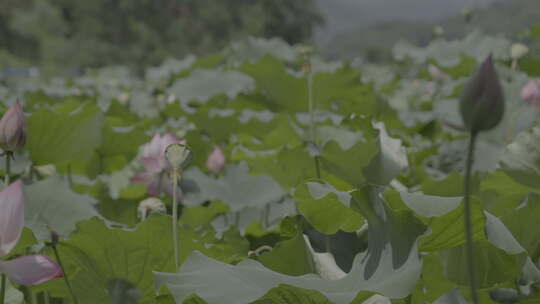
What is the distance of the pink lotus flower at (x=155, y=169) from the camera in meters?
1.02

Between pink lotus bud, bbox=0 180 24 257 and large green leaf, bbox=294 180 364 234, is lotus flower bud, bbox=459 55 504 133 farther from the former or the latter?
pink lotus bud, bbox=0 180 24 257

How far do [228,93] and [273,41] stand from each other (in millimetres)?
642

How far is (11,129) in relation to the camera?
26.3 inches

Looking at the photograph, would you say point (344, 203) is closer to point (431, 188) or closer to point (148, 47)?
point (431, 188)

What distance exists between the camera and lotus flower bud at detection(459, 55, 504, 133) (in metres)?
0.34

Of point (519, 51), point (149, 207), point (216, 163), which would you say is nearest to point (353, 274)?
point (149, 207)

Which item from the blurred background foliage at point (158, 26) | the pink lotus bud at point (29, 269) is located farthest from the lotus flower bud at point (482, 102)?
the blurred background foliage at point (158, 26)

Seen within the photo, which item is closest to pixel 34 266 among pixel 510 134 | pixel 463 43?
pixel 510 134

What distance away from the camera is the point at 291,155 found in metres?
1.04

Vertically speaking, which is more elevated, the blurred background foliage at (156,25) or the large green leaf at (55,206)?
the blurred background foliage at (156,25)

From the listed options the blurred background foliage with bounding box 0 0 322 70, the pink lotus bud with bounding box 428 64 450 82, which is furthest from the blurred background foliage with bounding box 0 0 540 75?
the pink lotus bud with bounding box 428 64 450 82

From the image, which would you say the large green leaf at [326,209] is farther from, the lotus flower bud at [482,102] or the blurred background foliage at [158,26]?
the blurred background foliage at [158,26]

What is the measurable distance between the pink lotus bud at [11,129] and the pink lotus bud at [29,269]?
0.69 feet

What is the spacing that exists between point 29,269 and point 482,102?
0.36 metres
